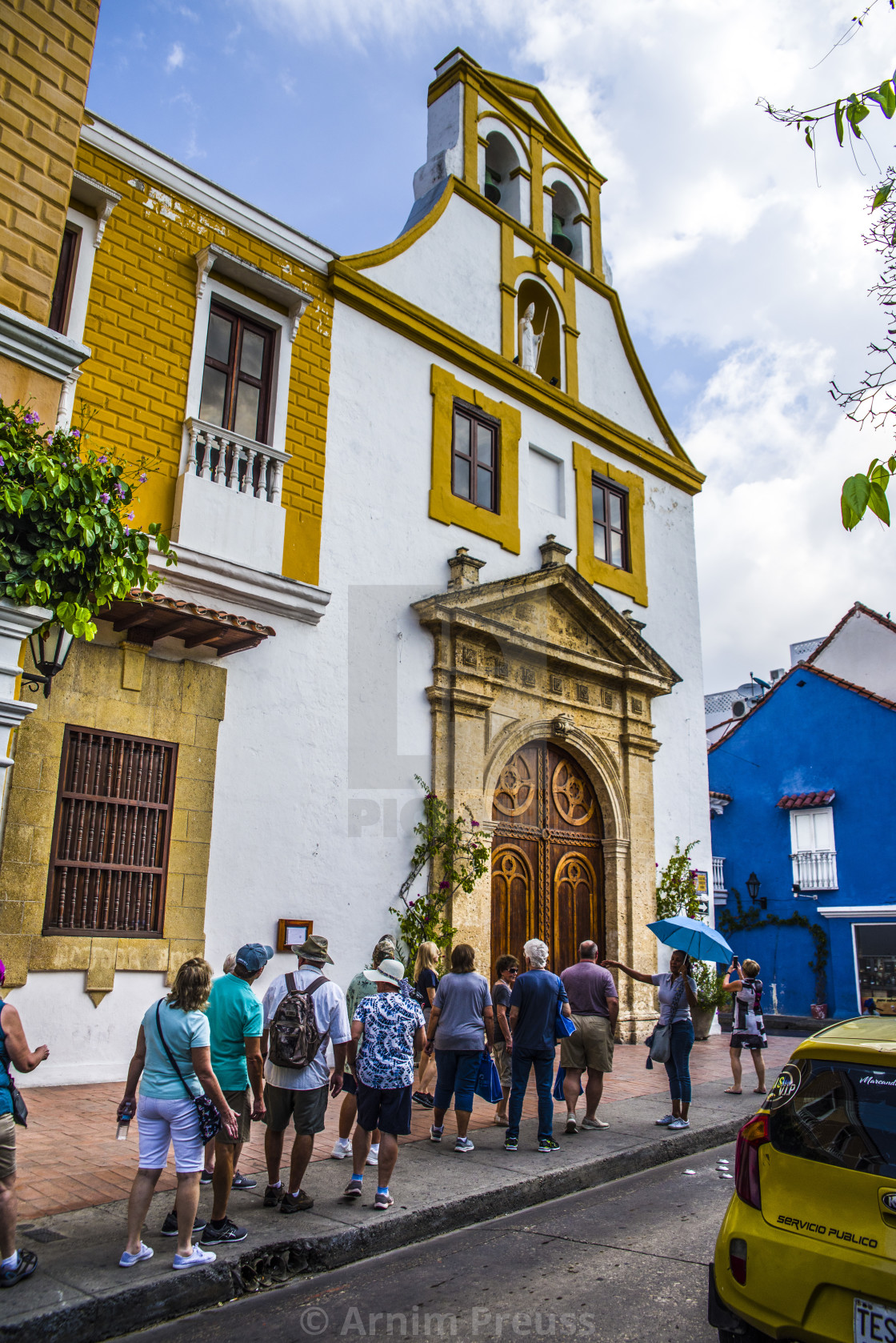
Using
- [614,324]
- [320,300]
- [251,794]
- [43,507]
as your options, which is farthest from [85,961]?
[614,324]

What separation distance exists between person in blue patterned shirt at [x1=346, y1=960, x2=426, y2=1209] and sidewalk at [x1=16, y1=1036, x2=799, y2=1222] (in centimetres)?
98

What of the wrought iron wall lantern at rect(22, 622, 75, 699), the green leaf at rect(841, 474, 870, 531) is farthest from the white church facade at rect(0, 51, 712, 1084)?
the green leaf at rect(841, 474, 870, 531)

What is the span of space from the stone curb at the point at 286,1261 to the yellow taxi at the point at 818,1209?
224 centimetres

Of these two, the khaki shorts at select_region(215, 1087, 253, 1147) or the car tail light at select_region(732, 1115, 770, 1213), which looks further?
the khaki shorts at select_region(215, 1087, 253, 1147)

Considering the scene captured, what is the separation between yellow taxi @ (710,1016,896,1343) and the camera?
323 centimetres

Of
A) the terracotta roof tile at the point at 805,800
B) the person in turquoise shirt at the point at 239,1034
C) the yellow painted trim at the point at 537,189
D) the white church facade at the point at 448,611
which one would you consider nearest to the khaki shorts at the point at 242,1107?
the person in turquoise shirt at the point at 239,1034

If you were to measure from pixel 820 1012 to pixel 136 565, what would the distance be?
18.7m

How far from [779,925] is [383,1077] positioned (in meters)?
18.2

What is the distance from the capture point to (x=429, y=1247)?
5.39 m

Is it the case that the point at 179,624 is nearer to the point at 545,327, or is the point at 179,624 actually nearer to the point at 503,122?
the point at 545,327

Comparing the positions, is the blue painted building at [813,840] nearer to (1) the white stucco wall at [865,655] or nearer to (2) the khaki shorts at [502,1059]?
(1) the white stucco wall at [865,655]

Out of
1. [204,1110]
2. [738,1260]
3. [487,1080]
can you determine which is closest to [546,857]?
[487,1080]

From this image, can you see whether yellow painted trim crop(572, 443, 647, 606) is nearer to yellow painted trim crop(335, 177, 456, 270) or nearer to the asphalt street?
yellow painted trim crop(335, 177, 456, 270)

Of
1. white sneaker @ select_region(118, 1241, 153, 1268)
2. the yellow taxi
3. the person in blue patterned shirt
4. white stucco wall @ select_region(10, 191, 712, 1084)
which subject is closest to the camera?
the yellow taxi
